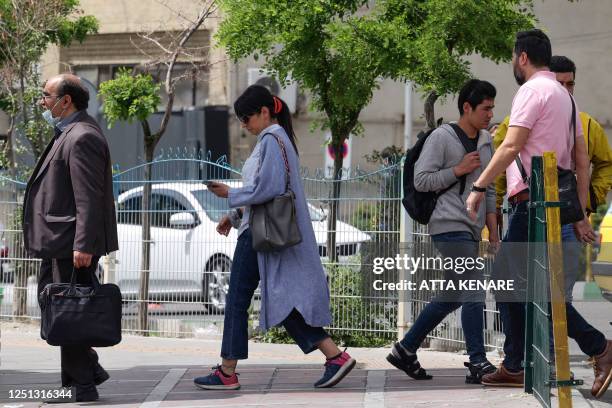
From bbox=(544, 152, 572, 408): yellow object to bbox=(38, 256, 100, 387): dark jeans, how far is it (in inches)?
101

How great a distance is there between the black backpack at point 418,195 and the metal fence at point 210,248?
2.43 m

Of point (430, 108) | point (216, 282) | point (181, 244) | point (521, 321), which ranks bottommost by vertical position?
point (521, 321)

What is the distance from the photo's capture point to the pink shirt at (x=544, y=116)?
6.70m

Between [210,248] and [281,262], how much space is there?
3.84 metres

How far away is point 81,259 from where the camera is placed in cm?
691

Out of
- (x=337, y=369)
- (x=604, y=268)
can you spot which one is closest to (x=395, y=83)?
(x=604, y=268)

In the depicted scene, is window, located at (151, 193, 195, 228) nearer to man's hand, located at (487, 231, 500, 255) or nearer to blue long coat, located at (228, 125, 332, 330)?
blue long coat, located at (228, 125, 332, 330)

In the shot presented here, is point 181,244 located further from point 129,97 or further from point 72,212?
point 72,212

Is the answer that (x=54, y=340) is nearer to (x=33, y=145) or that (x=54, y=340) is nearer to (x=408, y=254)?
(x=408, y=254)

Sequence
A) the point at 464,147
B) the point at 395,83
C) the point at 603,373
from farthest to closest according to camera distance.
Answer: the point at 395,83 → the point at 464,147 → the point at 603,373

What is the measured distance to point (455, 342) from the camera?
33.3ft

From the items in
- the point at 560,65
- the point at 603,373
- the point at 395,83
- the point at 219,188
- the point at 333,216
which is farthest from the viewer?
the point at 395,83

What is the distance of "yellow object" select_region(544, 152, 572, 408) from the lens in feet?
19.8

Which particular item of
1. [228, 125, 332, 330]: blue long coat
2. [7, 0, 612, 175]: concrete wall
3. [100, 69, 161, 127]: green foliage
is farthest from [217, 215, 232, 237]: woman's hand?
[7, 0, 612, 175]: concrete wall
